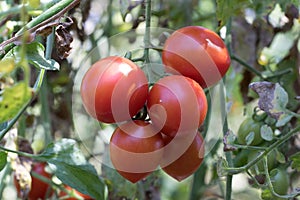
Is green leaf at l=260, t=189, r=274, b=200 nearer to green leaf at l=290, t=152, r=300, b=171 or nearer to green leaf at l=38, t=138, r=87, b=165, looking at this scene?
green leaf at l=290, t=152, r=300, b=171

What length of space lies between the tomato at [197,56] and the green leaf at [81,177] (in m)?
0.26

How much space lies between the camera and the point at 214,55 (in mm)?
859

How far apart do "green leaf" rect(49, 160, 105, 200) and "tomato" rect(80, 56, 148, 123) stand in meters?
0.25

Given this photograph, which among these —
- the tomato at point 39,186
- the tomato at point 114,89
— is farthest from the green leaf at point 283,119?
the tomato at point 39,186

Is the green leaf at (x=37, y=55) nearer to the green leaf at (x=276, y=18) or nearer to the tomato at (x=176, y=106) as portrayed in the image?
the tomato at (x=176, y=106)

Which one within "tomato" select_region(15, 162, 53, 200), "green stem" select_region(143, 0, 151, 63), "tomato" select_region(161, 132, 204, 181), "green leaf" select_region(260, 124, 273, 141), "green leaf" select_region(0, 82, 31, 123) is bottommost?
"tomato" select_region(15, 162, 53, 200)

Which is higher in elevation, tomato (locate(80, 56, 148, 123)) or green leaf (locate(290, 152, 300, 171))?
tomato (locate(80, 56, 148, 123))

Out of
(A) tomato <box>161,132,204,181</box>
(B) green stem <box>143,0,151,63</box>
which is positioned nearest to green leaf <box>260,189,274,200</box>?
(A) tomato <box>161,132,204,181</box>

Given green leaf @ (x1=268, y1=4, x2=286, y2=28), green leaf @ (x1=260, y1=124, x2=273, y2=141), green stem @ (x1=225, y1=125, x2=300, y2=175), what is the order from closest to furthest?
green stem @ (x1=225, y1=125, x2=300, y2=175)
green leaf @ (x1=260, y1=124, x2=273, y2=141)
green leaf @ (x1=268, y1=4, x2=286, y2=28)

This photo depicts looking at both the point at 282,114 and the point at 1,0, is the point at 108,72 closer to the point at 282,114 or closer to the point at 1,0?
the point at 282,114

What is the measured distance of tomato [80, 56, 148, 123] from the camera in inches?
30.8

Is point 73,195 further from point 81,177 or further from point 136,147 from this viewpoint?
point 136,147

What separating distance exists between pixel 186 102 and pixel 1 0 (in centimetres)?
68

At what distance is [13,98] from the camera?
543 mm
